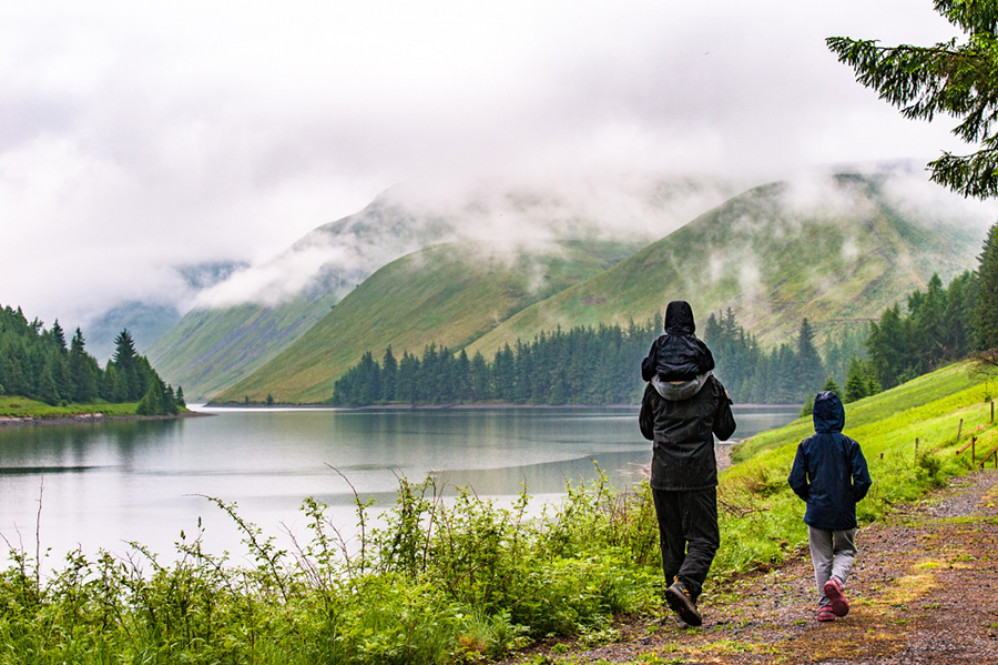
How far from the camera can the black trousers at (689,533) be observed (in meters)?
9.08

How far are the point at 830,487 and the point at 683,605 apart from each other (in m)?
2.17

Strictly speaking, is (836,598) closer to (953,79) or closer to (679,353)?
(679,353)

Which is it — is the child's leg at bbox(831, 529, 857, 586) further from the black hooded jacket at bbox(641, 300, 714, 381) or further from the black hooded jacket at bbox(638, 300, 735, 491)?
the black hooded jacket at bbox(641, 300, 714, 381)

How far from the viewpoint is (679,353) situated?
9188 mm

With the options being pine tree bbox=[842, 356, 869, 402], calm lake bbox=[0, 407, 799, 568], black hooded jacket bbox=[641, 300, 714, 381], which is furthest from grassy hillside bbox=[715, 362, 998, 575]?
pine tree bbox=[842, 356, 869, 402]

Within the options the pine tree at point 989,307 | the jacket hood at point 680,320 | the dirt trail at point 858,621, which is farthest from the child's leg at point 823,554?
the pine tree at point 989,307

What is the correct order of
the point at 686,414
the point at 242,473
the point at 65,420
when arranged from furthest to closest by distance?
the point at 65,420, the point at 242,473, the point at 686,414

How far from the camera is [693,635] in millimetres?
8633

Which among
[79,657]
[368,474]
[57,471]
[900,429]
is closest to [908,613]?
[79,657]

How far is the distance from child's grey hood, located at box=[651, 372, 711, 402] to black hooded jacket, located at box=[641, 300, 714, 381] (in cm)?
5

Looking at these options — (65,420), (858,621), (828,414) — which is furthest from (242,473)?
(65,420)

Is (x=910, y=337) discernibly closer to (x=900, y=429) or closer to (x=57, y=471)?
(x=900, y=429)

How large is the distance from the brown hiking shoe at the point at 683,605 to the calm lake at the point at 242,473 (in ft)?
16.5

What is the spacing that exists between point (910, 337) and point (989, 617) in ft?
413
